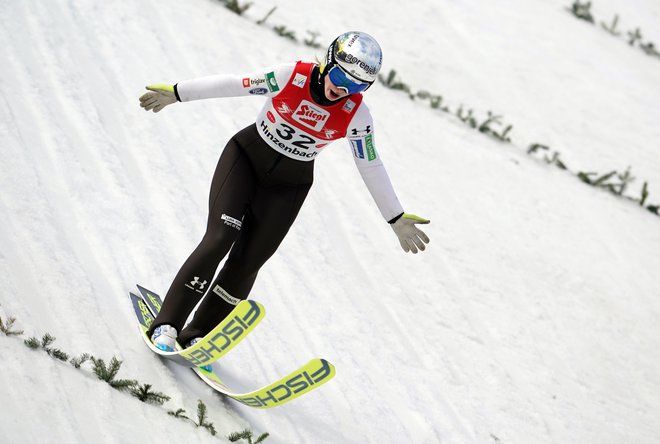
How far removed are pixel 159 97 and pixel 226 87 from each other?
464 millimetres

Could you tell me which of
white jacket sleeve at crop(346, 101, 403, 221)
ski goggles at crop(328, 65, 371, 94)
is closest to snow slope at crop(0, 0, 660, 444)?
white jacket sleeve at crop(346, 101, 403, 221)

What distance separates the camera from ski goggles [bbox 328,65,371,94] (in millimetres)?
4578

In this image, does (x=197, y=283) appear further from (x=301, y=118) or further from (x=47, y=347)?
(x=301, y=118)

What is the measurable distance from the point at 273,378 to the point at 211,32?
5.67 m

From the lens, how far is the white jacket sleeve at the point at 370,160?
4.89 meters

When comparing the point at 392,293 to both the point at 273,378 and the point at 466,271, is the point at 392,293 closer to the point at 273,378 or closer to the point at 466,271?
the point at 466,271

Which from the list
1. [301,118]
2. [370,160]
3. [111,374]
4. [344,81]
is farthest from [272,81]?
[111,374]

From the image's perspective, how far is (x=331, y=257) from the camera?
7.31m

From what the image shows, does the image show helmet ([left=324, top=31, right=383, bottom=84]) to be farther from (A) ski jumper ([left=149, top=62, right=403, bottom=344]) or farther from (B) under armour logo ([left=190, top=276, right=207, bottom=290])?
(B) under armour logo ([left=190, top=276, right=207, bottom=290])

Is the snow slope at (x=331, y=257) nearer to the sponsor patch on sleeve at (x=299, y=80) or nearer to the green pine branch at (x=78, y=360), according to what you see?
the green pine branch at (x=78, y=360)

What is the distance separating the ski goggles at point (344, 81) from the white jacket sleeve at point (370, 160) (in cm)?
25

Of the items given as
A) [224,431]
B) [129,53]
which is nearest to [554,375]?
[224,431]

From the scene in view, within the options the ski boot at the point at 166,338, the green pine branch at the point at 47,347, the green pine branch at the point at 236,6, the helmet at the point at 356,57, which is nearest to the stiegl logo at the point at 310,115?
the helmet at the point at 356,57

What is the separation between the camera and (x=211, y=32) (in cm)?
1005
